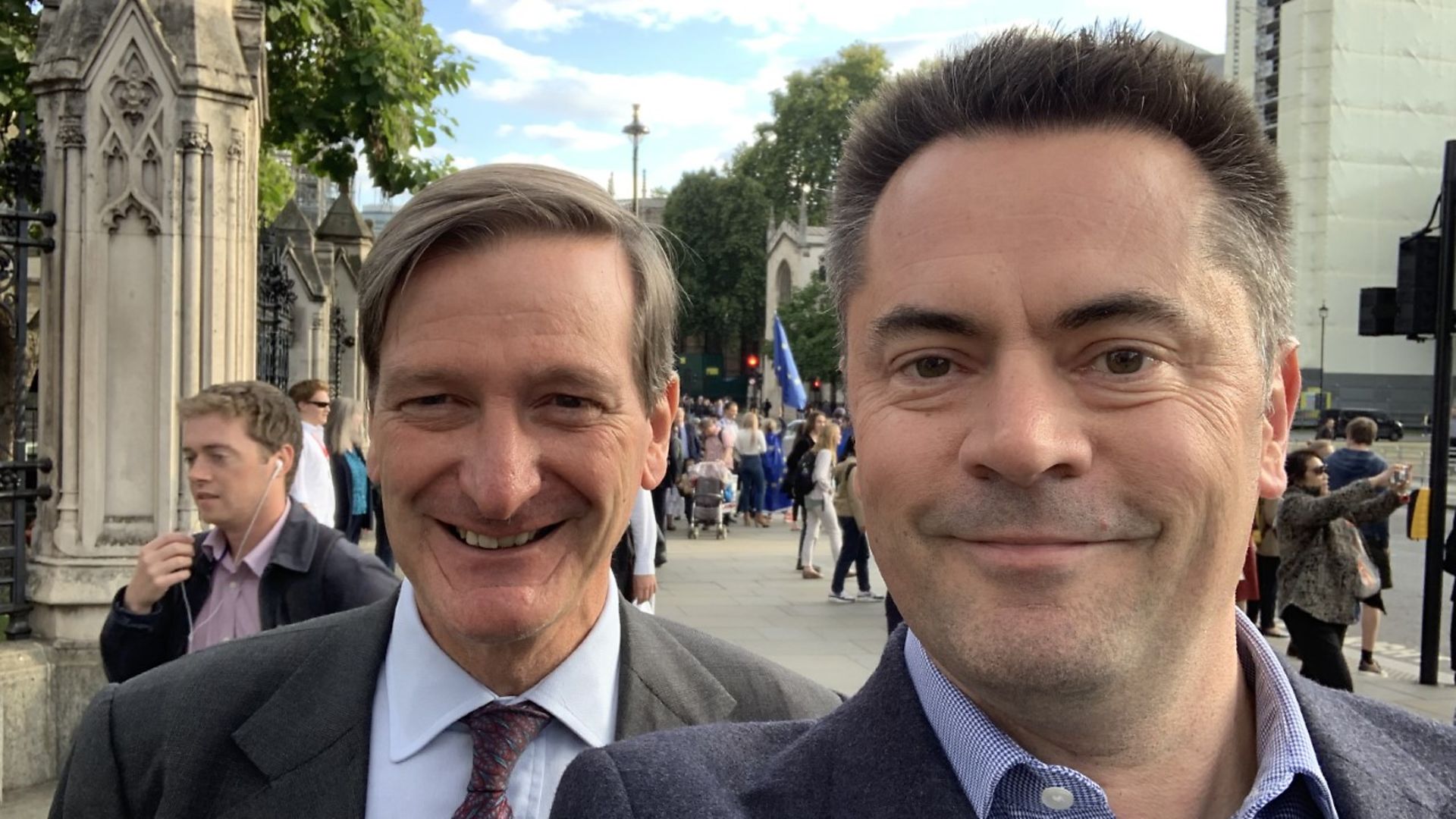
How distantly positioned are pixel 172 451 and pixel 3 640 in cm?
118

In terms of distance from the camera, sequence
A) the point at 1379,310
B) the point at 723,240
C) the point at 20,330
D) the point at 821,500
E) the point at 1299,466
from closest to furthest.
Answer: the point at 20,330
the point at 1299,466
the point at 1379,310
the point at 821,500
the point at 723,240

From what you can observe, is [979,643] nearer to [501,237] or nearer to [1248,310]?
[1248,310]

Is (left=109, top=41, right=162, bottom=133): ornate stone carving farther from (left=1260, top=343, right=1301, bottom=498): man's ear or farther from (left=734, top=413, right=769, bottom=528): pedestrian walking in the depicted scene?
(left=734, top=413, right=769, bottom=528): pedestrian walking

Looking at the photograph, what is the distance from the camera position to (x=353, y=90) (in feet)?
40.3

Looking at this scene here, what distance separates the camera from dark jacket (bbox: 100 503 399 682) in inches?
121

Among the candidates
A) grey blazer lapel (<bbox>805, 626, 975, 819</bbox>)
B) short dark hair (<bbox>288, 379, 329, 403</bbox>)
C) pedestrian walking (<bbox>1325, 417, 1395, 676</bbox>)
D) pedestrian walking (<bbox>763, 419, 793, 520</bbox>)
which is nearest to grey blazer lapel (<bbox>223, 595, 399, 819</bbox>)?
grey blazer lapel (<bbox>805, 626, 975, 819</bbox>)

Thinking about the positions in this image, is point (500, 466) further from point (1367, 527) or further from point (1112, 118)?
point (1367, 527)

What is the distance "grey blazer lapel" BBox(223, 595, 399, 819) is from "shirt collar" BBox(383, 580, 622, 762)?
0.04m

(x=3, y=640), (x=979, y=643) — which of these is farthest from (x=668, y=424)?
(x=3, y=640)

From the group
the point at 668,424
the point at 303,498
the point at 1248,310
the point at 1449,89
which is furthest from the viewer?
the point at 1449,89

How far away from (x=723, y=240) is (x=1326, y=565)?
204 ft

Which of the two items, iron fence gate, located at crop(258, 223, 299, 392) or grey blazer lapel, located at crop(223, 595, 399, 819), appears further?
iron fence gate, located at crop(258, 223, 299, 392)

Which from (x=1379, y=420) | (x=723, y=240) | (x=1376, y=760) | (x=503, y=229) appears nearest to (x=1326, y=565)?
(x=1376, y=760)

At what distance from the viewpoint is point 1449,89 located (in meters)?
52.2
